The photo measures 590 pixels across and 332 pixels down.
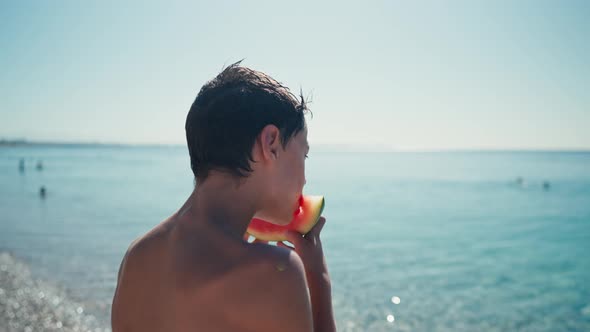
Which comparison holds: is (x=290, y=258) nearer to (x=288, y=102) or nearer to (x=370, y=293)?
(x=288, y=102)

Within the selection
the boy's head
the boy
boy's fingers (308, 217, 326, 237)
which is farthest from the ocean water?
the boy's head

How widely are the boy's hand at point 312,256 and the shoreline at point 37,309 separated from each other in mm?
6933

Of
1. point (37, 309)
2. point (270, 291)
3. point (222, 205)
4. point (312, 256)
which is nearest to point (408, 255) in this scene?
point (37, 309)

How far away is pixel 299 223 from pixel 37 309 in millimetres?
8044

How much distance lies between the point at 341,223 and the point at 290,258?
1966cm

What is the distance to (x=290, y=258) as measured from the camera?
1336mm

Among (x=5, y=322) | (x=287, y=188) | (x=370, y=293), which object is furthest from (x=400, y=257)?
(x=287, y=188)

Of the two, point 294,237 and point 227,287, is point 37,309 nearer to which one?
point 294,237

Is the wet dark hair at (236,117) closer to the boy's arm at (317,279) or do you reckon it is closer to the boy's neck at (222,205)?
the boy's neck at (222,205)

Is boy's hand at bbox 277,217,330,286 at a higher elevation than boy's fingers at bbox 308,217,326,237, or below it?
below

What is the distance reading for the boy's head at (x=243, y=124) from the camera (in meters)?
1.49

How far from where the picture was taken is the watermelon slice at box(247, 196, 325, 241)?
1.90 metres

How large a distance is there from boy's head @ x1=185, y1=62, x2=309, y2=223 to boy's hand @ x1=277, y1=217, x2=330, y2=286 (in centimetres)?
30

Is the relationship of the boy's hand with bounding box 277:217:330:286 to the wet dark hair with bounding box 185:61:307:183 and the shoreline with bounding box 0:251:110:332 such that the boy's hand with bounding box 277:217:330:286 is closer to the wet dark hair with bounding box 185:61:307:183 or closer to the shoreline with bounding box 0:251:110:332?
the wet dark hair with bounding box 185:61:307:183
